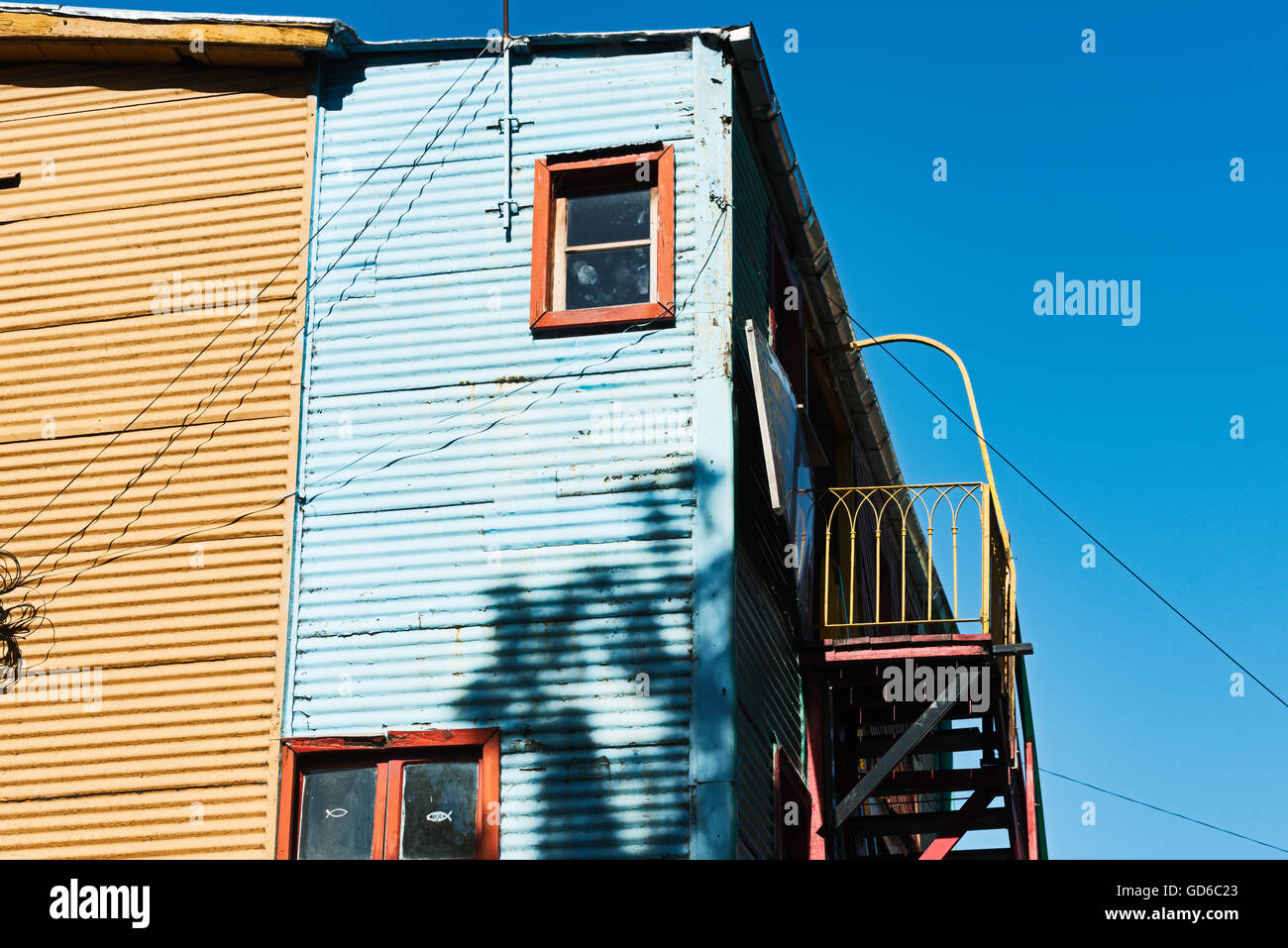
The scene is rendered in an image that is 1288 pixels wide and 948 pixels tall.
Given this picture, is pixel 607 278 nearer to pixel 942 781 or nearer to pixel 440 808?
pixel 440 808

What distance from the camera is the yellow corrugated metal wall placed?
1323cm

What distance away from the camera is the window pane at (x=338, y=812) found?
1273 centimetres

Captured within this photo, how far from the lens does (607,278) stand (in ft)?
45.9

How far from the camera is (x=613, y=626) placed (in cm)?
1280

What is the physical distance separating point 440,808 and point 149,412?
14.3 feet

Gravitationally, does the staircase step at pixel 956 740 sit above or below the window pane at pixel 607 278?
below

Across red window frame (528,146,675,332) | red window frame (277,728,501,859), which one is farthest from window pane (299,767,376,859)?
red window frame (528,146,675,332)

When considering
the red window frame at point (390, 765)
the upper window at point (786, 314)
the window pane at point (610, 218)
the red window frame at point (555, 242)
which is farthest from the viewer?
the upper window at point (786, 314)

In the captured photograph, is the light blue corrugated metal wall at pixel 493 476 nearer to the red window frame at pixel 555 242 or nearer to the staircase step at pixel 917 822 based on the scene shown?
the red window frame at pixel 555 242

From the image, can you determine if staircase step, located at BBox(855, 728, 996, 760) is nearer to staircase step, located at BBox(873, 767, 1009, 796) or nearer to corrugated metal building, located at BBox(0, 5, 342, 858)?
staircase step, located at BBox(873, 767, 1009, 796)

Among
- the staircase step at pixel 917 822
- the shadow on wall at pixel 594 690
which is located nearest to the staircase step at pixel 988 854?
the staircase step at pixel 917 822

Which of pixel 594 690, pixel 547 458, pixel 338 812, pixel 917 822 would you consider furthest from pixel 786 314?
pixel 338 812

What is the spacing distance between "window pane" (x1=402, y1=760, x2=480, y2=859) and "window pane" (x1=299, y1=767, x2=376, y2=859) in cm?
30

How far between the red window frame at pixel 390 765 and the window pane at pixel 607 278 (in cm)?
366
